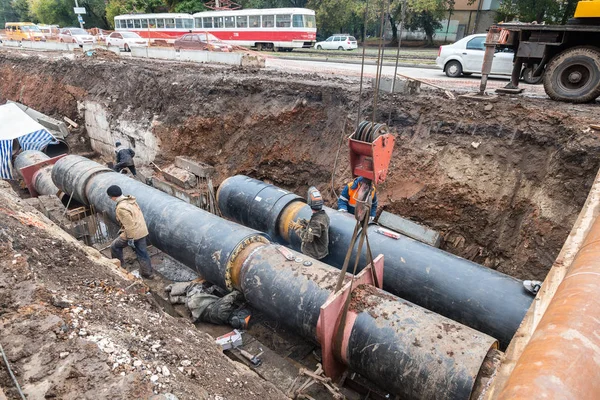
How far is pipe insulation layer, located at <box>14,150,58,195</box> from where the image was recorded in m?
8.70

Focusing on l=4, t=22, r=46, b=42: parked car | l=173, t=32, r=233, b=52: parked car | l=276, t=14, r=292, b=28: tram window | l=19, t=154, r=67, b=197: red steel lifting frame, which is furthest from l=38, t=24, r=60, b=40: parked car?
l=19, t=154, r=67, b=197: red steel lifting frame

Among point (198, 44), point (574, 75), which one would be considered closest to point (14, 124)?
point (198, 44)

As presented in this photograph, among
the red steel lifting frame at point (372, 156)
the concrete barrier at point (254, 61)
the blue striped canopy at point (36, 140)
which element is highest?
the red steel lifting frame at point (372, 156)

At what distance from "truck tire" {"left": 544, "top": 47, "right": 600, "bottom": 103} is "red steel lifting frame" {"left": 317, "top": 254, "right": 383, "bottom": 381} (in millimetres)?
6216

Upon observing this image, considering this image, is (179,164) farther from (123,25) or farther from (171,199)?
(123,25)

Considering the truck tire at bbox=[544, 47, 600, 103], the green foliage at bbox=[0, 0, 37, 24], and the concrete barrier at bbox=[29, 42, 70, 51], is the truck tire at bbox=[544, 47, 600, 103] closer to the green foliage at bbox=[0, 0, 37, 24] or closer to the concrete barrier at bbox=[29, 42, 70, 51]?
the concrete barrier at bbox=[29, 42, 70, 51]

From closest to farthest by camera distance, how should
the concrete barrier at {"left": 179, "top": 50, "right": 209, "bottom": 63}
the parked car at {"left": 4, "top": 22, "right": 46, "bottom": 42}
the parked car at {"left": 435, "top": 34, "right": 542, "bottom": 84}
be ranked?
1. the parked car at {"left": 435, "top": 34, "right": 542, "bottom": 84}
2. the concrete barrier at {"left": 179, "top": 50, "right": 209, "bottom": 63}
3. the parked car at {"left": 4, "top": 22, "right": 46, "bottom": 42}

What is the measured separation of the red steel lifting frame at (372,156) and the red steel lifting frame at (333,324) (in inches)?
41.3

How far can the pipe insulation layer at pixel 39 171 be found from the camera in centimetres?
870

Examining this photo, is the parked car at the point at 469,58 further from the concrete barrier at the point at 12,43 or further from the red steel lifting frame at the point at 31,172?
the concrete barrier at the point at 12,43

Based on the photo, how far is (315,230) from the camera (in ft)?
16.6

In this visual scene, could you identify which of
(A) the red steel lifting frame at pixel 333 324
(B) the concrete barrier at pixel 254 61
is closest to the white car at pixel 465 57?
(B) the concrete barrier at pixel 254 61

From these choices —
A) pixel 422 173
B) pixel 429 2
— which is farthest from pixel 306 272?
pixel 429 2

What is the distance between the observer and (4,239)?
3930 millimetres
